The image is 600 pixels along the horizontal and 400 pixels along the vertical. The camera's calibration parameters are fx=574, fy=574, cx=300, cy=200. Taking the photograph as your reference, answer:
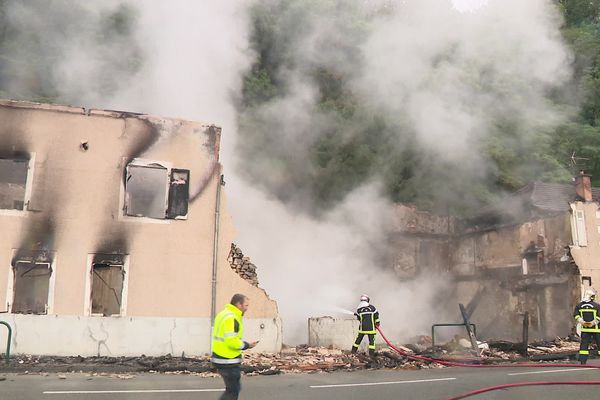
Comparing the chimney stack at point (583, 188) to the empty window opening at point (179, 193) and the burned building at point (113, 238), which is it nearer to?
the burned building at point (113, 238)

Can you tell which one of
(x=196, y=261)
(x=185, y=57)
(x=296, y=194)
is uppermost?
(x=185, y=57)

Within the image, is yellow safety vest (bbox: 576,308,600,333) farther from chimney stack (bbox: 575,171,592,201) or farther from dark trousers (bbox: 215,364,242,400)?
chimney stack (bbox: 575,171,592,201)

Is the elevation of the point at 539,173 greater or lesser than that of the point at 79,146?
greater

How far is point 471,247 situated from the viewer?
22.7 meters

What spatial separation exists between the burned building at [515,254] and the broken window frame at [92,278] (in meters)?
12.9

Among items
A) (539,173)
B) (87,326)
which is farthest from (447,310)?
(87,326)

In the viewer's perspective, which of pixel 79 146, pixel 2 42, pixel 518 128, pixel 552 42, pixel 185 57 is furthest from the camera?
pixel 552 42

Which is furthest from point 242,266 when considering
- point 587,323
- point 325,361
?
point 587,323

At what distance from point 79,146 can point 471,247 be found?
15831 millimetres

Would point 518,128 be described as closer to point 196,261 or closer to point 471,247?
point 471,247

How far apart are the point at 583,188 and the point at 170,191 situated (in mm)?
13881

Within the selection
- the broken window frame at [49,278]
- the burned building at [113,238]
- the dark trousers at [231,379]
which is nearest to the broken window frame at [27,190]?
the burned building at [113,238]

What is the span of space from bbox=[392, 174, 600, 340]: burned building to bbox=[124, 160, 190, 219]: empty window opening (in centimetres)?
1195

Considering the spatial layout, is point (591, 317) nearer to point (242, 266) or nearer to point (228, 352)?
point (242, 266)
